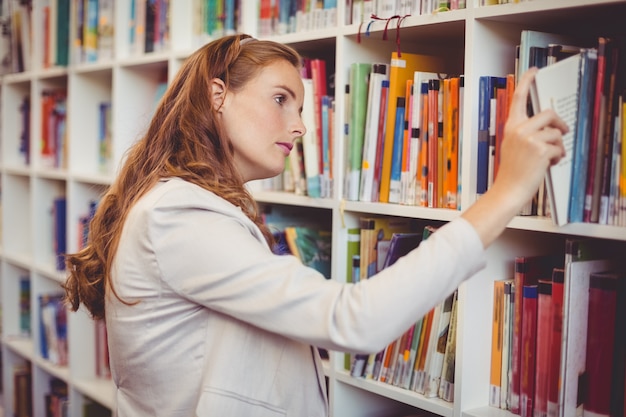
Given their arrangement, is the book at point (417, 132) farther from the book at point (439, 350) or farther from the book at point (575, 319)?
the book at point (575, 319)

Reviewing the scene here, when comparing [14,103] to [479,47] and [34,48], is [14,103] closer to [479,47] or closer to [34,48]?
[34,48]

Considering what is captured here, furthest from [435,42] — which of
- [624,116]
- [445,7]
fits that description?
[624,116]

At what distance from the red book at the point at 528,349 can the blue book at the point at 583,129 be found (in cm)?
22

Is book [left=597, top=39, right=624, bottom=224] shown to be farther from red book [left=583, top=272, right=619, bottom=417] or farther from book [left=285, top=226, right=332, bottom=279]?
book [left=285, top=226, right=332, bottom=279]

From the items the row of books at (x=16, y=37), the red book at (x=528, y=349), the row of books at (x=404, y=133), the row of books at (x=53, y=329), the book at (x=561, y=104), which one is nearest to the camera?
the book at (x=561, y=104)

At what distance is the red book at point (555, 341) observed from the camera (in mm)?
1398

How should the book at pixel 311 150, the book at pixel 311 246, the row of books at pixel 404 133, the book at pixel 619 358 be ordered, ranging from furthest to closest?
the book at pixel 311 246 < the book at pixel 311 150 < the row of books at pixel 404 133 < the book at pixel 619 358

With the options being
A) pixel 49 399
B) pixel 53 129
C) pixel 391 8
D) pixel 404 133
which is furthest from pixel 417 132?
pixel 49 399

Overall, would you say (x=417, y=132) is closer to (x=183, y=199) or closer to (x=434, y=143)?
(x=434, y=143)

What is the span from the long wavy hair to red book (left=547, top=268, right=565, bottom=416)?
1.80 feet

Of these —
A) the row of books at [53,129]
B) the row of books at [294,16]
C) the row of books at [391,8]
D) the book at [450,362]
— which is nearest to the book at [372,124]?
the row of books at [391,8]

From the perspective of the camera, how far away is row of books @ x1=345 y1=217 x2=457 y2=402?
1602mm

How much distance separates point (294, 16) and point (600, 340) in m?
1.15

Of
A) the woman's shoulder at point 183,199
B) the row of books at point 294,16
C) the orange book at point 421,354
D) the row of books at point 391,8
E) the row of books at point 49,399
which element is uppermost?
the row of books at point 294,16
